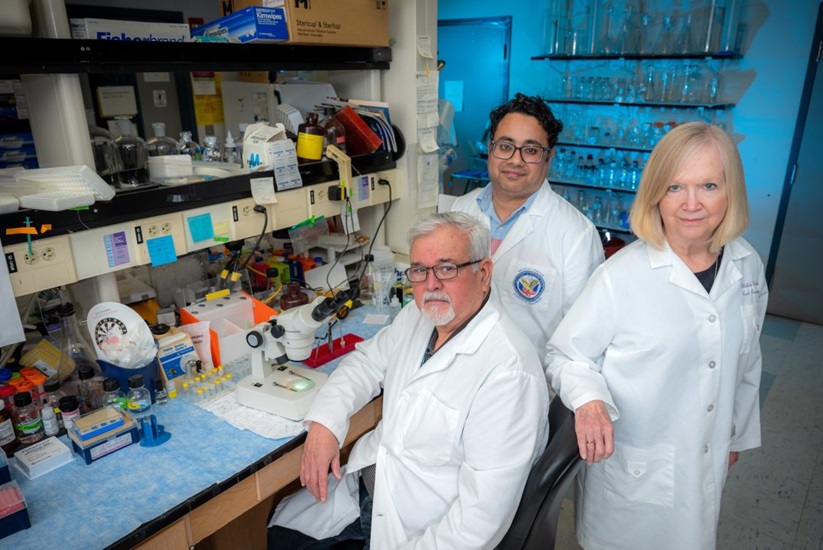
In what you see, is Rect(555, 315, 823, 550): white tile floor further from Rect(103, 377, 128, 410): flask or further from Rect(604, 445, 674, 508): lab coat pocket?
Rect(103, 377, 128, 410): flask

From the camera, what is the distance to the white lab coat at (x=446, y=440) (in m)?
1.26

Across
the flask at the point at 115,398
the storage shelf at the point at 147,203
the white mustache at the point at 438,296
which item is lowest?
the flask at the point at 115,398

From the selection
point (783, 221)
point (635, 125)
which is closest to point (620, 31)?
point (635, 125)

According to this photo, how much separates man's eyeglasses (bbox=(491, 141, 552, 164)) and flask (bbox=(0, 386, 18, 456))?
1.60 meters

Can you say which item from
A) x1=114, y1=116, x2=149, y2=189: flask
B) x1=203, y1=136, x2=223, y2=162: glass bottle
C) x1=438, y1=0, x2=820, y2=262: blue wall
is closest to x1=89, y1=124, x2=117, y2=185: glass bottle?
x1=114, y1=116, x2=149, y2=189: flask

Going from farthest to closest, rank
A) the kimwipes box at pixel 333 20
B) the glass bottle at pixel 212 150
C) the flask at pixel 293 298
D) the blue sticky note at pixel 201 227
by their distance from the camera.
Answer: the flask at pixel 293 298
the glass bottle at pixel 212 150
the kimwipes box at pixel 333 20
the blue sticky note at pixel 201 227

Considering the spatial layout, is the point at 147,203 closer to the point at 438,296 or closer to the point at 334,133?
the point at 334,133

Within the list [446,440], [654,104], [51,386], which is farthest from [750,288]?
[654,104]

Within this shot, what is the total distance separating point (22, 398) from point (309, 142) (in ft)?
4.05

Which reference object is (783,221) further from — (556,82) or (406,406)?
(406,406)

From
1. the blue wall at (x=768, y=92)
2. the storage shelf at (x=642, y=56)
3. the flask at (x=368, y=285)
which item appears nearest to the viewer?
the flask at (x=368, y=285)

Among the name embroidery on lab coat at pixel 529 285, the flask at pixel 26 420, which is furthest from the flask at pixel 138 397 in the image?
the name embroidery on lab coat at pixel 529 285

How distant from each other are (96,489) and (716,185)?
1.65 m

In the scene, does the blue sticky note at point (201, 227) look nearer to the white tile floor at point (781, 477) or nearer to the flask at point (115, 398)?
the flask at point (115, 398)
